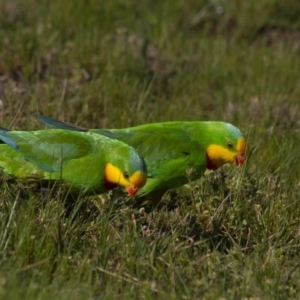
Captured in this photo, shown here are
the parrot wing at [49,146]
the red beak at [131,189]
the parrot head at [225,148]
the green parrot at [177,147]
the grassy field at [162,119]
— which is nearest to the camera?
the grassy field at [162,119]

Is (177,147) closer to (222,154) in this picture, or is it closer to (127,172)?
(222,154)

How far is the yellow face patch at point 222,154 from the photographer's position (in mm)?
5160

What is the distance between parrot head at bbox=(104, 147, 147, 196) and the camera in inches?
176

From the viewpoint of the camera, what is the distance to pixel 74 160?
4.68 m

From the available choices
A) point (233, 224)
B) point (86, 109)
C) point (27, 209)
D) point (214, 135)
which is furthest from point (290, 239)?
point (86, 109)

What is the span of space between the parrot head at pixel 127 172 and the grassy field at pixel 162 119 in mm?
125

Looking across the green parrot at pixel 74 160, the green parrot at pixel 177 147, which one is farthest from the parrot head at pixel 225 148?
the green parrot at pixel 74 160

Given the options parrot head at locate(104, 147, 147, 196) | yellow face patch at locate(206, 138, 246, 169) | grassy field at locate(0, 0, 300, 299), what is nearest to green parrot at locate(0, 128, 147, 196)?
parrot head at locate(104, 147, 147, 196)

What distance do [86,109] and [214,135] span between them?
144 cm

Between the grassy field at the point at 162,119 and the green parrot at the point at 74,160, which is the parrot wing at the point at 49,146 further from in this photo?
the grassy field at the point at 162,119

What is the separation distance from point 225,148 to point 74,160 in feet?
3.11

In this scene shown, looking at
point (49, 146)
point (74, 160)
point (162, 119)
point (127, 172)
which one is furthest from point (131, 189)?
point (162, 119)

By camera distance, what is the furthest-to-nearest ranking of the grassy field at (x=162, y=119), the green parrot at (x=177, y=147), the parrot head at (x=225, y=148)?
the parrot head at (x=225, y=148)
the green parrot at (x=177, y=147)
the grassy field at (x=162, y=119)

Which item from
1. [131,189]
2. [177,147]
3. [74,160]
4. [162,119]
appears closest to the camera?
[131,189]
